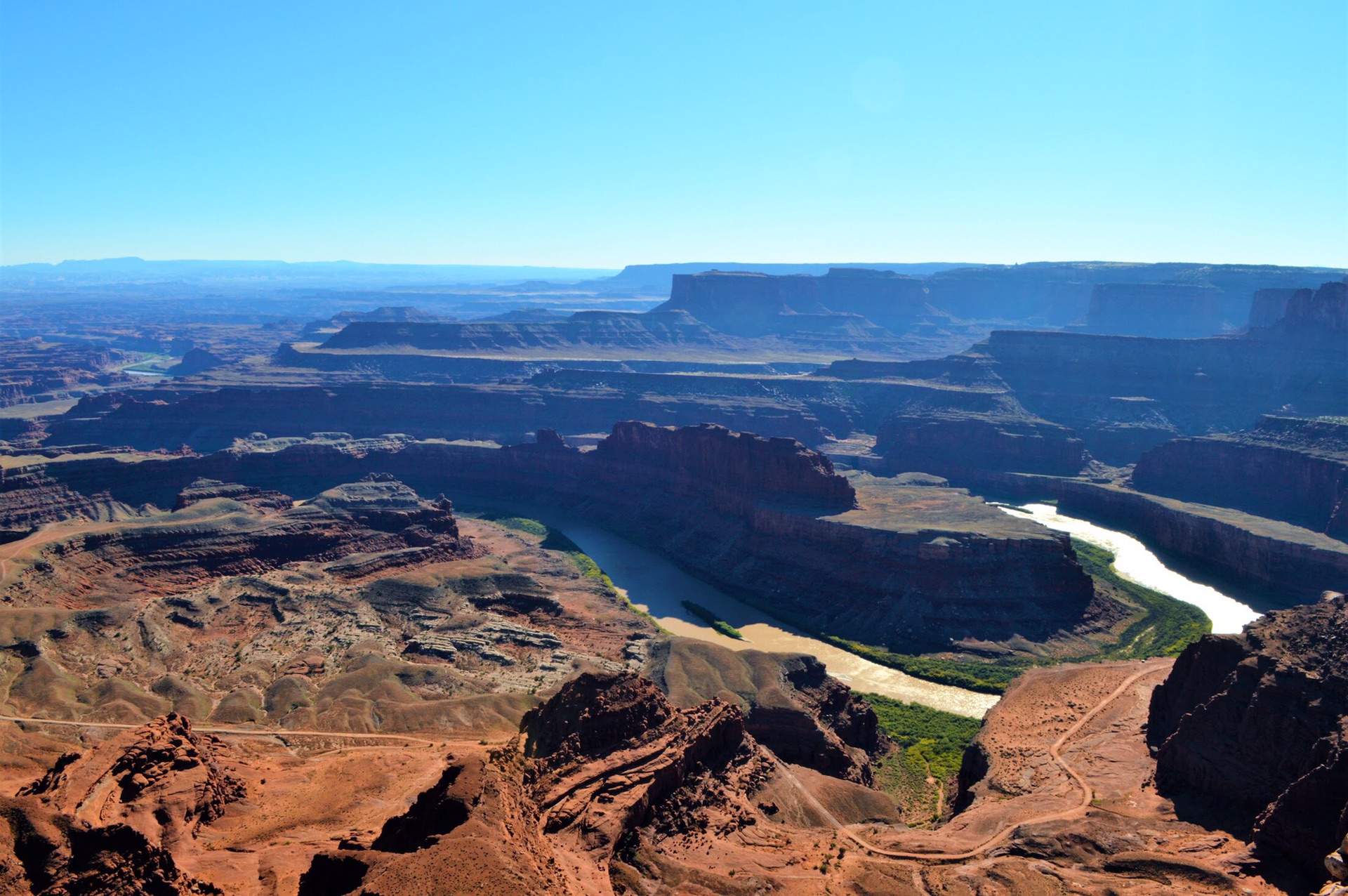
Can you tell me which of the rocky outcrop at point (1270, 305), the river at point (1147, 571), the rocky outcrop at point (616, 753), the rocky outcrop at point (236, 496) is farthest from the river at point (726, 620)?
the rocky outcrop at point (1270, 305)

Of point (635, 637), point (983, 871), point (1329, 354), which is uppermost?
point (1329, 354)

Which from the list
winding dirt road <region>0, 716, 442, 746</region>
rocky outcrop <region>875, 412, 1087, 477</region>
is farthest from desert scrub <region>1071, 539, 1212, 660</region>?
winding dirt road <region>0, 716, 442, 746</region>

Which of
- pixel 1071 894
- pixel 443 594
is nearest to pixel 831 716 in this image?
pixel 1071 894

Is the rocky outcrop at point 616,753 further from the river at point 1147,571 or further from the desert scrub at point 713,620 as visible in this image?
the river at point 1147,571

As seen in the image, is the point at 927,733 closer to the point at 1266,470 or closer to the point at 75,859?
the point at 75,859

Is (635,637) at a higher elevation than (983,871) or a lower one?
lower

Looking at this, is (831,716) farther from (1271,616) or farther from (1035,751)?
(1271,616)
